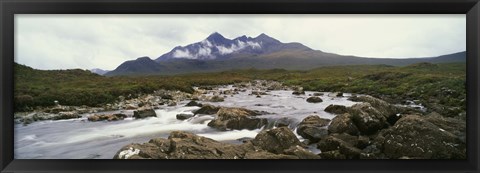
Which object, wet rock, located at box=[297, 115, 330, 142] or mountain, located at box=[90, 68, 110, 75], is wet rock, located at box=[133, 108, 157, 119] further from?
wet rock, located at box=[297, 115, 330, 142]

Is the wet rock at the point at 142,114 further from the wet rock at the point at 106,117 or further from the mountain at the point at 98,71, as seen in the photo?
the mountain at the point at 98,71

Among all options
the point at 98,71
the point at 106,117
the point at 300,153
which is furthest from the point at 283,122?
the point at 98,71

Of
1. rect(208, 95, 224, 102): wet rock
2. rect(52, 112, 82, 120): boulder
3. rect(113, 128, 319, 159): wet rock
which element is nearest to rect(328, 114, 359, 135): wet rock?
rect(113, 128, 319, 159): wet rock

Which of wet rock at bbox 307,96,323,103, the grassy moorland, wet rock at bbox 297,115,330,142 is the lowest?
wet rock at bbox 297,115,330,142

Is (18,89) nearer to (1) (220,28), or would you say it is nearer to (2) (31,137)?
(2) (31,137)

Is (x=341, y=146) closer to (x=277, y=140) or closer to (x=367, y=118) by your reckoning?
(x=367, y=118)

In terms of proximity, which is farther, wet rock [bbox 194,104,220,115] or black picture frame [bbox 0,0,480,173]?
wet rock [bbox 194,104,220,115]
